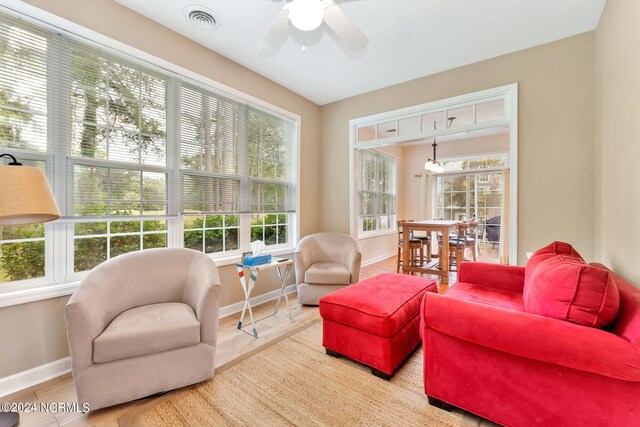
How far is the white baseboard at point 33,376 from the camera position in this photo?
177cm

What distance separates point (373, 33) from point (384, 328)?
8.73 ft

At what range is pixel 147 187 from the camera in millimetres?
2479

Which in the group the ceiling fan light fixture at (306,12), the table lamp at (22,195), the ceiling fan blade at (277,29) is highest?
the ceiling fan blade at (277,29)

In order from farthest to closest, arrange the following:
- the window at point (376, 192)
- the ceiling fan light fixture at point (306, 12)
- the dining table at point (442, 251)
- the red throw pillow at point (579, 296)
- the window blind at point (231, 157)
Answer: the window at point (376, 192) → the dining table at point (442, 251) → the window blind at point (231, 157) → the ceiling fan light fixture at point (306, 12) → the red throw pillow at point (579, 296)

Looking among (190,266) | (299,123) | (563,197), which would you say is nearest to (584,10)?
(563,197)

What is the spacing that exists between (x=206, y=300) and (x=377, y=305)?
122 centimetres

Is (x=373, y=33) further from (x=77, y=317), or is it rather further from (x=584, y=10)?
(x=77, y=317)

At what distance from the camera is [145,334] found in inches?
64.9

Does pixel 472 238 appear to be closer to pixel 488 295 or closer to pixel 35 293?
pixel 488 295

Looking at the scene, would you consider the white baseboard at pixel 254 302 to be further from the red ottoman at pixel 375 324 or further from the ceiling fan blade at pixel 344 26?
the ceiling fan blade at pixel 344 26

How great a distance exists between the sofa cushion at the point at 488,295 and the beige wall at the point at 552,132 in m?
0.86

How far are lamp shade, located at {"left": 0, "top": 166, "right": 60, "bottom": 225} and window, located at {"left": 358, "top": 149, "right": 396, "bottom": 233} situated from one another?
15.7ft

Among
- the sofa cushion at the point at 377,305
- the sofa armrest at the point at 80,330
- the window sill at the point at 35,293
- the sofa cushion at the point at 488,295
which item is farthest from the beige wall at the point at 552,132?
the window sill at the point at 35,293

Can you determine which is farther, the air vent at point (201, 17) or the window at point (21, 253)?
the air vent at point (201, 17)
